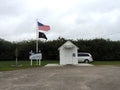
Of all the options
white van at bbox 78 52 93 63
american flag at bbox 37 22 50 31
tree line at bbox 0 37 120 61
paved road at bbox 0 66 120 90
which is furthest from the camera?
tree line at bbox 0 37 120 61

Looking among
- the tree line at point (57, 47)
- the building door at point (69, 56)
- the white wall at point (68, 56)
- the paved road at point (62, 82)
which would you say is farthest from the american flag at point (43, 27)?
the paved road at point (62, 82)

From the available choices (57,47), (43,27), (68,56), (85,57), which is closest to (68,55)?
(68,56)

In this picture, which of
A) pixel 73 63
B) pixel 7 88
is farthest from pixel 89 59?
pixel 7 88

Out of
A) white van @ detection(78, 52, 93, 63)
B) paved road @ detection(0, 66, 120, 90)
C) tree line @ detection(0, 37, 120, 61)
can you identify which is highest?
tree line @ detection(0, 37, 120, 61)

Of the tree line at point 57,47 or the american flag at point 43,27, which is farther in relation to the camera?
the tree line at point 57,47

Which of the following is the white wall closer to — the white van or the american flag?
the american flag

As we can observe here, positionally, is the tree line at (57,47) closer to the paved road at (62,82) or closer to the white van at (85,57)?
the white van at (85,57)

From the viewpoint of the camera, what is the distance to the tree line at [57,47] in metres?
50.8

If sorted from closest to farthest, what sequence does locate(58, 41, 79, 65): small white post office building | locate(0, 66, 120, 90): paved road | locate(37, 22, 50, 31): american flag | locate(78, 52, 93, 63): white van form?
locate(0, 66, 120, 90): paved road → locate(37, 22, 50, 31): american flag → locate(58, 41, 79, 65): small white post office building → locate(78, 52, 93, 63): white van

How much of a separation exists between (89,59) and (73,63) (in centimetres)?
612

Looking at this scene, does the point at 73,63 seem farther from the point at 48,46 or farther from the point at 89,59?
the point at 48,46

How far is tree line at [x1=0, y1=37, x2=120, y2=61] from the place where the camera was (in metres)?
50.8

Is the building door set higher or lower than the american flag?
lower

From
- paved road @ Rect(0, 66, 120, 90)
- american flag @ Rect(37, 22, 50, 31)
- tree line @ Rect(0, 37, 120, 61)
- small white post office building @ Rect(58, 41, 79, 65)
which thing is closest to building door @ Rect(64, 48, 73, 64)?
small white post office building @ Rect(58, 41, 79, 65)
